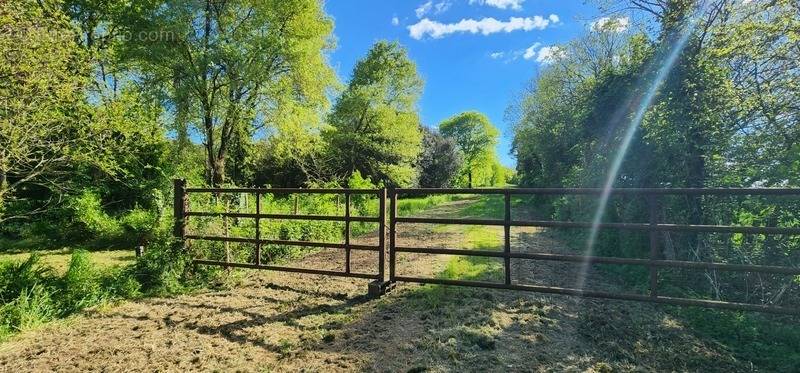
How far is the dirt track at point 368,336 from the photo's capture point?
335 centimetres

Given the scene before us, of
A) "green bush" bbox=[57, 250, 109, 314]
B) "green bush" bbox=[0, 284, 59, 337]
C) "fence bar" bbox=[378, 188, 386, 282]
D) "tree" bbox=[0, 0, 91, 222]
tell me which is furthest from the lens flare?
"tree" bbox=[0, 0, 91, 222]

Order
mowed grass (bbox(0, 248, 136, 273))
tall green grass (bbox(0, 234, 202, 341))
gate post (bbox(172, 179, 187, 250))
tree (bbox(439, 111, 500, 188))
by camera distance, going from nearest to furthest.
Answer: tall green grass (bbox(0, 234, 202, 341)) → gate post (bbox(172, 179, 187, 250)) → mowed grass (bbox(0, 248, 136, 273)) → tree (bbox(439, 111, 500, 188))

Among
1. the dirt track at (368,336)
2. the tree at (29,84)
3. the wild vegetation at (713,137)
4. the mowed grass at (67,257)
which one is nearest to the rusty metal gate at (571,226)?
the dirt track at (368,336)

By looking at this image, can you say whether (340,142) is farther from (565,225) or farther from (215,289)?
(565,225)

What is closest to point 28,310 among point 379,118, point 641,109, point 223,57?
point 223,57

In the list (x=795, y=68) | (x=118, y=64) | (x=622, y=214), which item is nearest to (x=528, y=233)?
→ (x=622, y=214)

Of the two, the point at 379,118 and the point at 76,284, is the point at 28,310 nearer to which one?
the point at 76,284

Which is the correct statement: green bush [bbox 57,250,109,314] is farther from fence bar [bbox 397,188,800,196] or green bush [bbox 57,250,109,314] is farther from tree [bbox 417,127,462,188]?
tree [bbox 417,127,462,188]

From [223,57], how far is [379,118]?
1365 cm

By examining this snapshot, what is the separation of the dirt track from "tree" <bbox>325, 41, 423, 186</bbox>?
1895 cm

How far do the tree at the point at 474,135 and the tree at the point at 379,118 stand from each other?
108 feet

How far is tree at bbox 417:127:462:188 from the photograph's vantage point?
3544 cm

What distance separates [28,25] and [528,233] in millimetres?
11088

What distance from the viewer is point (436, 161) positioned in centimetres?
3650
